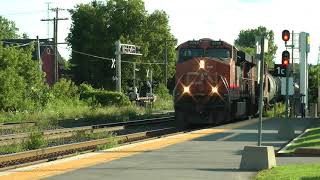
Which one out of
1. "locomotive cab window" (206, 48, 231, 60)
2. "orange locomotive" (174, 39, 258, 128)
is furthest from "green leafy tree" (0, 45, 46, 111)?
"locomotive cab window" (206, 48, 231, 60)

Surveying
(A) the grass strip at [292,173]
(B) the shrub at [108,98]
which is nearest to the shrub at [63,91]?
(B) the shrub at [108,98]

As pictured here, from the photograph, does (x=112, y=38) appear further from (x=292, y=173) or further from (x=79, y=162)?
(x=292, y=173)

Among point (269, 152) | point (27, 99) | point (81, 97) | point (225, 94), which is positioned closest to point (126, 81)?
point (81, 97)

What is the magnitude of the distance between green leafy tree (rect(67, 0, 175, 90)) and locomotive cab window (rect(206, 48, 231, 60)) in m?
55.2

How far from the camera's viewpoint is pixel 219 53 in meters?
29.9

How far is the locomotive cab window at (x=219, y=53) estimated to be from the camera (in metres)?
29.7

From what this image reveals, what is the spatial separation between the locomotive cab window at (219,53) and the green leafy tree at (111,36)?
2173 inches

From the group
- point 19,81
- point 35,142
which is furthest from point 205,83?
point 19,81

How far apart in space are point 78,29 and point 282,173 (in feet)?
261

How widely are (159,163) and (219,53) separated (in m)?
16.8

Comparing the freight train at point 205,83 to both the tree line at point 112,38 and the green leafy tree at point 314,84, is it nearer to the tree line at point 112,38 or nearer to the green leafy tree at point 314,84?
the green leafy tree at point 314,84

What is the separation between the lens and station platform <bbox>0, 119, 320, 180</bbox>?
11.8 m

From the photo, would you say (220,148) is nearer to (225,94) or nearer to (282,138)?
(282,138)

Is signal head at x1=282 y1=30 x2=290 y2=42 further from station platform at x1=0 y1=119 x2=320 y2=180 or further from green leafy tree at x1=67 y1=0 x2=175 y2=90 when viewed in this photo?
green leafy tree at x1=67 y1=0 x2=175 y2=90
